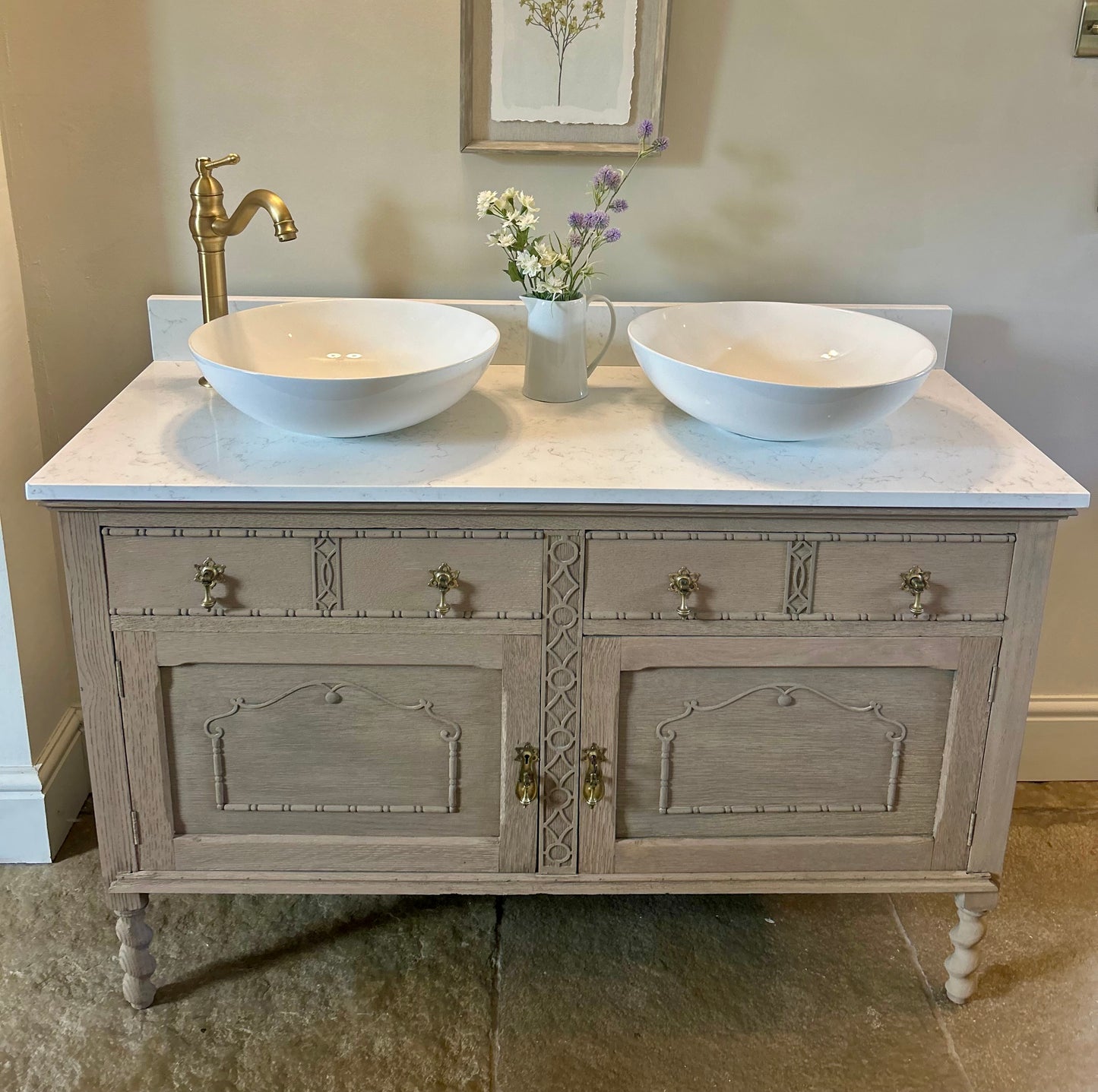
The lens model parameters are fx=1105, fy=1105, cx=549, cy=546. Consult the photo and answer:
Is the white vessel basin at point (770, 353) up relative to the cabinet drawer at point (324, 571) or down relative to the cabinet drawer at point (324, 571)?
up

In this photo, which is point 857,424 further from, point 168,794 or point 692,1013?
point 168,794

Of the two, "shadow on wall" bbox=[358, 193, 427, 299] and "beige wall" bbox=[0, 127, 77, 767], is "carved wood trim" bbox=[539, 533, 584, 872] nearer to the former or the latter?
"shadow on wall" bbox=[358, 193, 427, 299]

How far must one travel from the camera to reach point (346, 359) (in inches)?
65.1

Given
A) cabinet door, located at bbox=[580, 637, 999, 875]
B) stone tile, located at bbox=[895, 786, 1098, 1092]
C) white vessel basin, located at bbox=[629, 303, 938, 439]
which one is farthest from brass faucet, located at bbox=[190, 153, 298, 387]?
stone tile, located at bbox=[895, 786, 1098, 1092]

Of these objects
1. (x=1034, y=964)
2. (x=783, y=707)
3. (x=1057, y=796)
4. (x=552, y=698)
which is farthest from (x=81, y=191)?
(x=1057, y=796)

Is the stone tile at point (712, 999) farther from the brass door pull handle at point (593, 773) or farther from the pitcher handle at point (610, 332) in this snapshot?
the pitcher handle at point (610, 332)

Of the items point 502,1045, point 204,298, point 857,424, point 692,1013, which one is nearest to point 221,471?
point 204,298

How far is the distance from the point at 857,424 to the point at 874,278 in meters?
0.53

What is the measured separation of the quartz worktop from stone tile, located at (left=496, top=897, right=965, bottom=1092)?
0.79 metres

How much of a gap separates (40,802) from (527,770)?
3.02 ft

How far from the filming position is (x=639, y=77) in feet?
5.44

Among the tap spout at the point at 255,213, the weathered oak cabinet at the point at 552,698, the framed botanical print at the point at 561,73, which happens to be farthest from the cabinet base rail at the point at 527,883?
the framed botanical print at the point at 561,73

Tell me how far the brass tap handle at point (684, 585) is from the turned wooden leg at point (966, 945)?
628 mm

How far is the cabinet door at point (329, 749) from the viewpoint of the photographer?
1.42 metres
